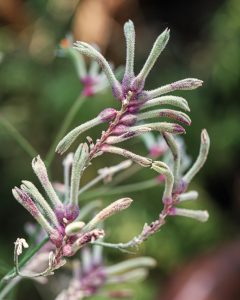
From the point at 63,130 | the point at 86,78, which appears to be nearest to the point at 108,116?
the point at 63,130

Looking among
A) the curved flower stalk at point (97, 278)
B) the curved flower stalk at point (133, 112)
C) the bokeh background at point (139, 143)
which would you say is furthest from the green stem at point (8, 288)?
the bokeh background at point (139, 143)

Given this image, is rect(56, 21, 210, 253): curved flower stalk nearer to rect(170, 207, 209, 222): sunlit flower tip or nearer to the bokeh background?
rect(170, 207, 209, 222): sunlit flower tip

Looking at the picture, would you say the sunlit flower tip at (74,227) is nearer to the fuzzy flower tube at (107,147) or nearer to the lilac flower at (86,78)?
the fuzzy flower tube at (107,147)

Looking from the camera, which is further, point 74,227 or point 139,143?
point 139,143

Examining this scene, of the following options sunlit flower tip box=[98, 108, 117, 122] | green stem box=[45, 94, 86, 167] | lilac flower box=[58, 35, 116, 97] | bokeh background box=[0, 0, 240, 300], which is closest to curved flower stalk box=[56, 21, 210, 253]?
sunlit flower tip box=[98, 108, 117, 122]

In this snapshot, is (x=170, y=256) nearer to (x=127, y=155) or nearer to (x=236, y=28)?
(x=236, y=28)

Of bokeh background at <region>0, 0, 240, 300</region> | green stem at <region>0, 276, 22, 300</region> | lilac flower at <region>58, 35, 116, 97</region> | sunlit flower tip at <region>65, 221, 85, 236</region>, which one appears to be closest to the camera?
sunlit flower tip at <region>65, 221, 85, 236</region>

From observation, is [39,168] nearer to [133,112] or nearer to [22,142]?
[133,112]

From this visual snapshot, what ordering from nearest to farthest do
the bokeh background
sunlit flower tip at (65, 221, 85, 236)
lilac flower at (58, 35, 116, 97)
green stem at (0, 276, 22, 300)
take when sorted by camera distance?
sunlit flower tip at (65, 221, 85, 236) < green stem at (0, 276, 22, 300) < lilac flower at (58, 35, 116, 97) < the bokeh background
